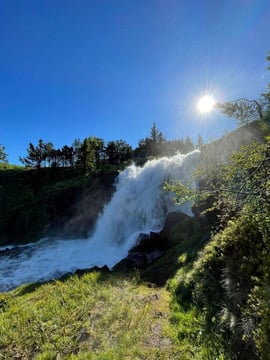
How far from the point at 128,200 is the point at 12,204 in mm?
31320

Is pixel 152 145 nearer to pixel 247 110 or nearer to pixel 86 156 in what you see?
pixel 86 156

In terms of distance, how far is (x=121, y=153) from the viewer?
67188mm

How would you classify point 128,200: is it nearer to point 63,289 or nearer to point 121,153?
point 63,289

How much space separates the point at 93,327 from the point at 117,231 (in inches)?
709

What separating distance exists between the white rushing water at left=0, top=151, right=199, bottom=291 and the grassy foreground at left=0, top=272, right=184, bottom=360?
1111 cm

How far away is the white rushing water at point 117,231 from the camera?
719 inches

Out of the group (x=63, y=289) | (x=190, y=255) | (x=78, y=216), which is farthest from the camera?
(x=78, y=216)

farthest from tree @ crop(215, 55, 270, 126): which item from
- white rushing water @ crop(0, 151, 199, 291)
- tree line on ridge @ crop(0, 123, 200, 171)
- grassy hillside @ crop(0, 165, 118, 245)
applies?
tree line on ridge @ crop(0, 123, 200, 171)

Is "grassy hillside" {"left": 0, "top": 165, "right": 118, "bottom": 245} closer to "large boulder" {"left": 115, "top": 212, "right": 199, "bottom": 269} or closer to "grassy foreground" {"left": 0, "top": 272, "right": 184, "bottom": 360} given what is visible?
"large boulder" {"left": 115, "top": 212, "right": 199, "bottom": 269}

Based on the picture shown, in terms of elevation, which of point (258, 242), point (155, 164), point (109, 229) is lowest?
point (109, 229)

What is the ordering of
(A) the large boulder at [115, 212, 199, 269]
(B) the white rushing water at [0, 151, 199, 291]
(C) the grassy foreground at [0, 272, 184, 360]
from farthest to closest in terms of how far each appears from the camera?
(B) the white rushing water at [0, 151, 199, 291] < (A) the large boulder at [115, 212, 199, 269] < (C) the grassy foreground at [0, 272, 184, 360]

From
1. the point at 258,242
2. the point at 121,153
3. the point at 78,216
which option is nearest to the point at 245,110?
the point at 258,242

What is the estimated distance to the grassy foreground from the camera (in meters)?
4.28

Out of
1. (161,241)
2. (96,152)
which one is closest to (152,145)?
(96,152)
